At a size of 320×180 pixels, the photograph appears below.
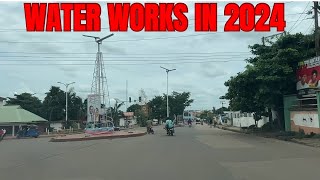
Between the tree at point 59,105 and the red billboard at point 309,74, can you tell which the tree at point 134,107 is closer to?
the tree at point 59,105

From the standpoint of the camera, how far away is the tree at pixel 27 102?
9706cm

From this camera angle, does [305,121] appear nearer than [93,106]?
Yes

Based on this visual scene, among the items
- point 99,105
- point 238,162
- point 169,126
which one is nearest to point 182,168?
point 238,162

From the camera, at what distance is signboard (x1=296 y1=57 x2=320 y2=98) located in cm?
2617

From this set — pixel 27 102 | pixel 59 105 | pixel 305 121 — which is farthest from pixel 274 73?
pixel 27 102

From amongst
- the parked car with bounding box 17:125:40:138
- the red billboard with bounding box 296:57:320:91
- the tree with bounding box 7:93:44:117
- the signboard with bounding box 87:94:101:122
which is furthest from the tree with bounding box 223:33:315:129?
the tree with bounding box 7:93:44:117

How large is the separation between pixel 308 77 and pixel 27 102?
3217 inches

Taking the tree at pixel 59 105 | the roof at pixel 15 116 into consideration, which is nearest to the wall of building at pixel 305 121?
the roof at pixel 15 116

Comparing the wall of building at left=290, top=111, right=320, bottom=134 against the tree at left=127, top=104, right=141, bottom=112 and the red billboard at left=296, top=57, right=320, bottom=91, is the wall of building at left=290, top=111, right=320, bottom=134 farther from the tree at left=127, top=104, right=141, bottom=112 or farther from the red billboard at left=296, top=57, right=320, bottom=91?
the tree at left=127, top=104, right=141, bottom=112

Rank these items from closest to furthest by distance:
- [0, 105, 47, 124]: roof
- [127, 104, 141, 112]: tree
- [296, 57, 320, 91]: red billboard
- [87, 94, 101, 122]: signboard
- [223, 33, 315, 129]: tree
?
[296, 57, 320, 91]: red billboard, [223, 33, 315, 129]: tree, [87, 94, 101, 122]: signboard, [0, 105, 47, 124]: roof, [127, 104, 141, 112]: tree

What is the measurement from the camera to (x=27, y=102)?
322ft

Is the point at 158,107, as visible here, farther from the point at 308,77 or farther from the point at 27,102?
the point at 308,77

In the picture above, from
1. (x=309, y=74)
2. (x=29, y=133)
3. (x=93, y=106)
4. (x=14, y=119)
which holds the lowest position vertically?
(x=29, y=133)

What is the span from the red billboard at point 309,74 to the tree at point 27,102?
252ft
